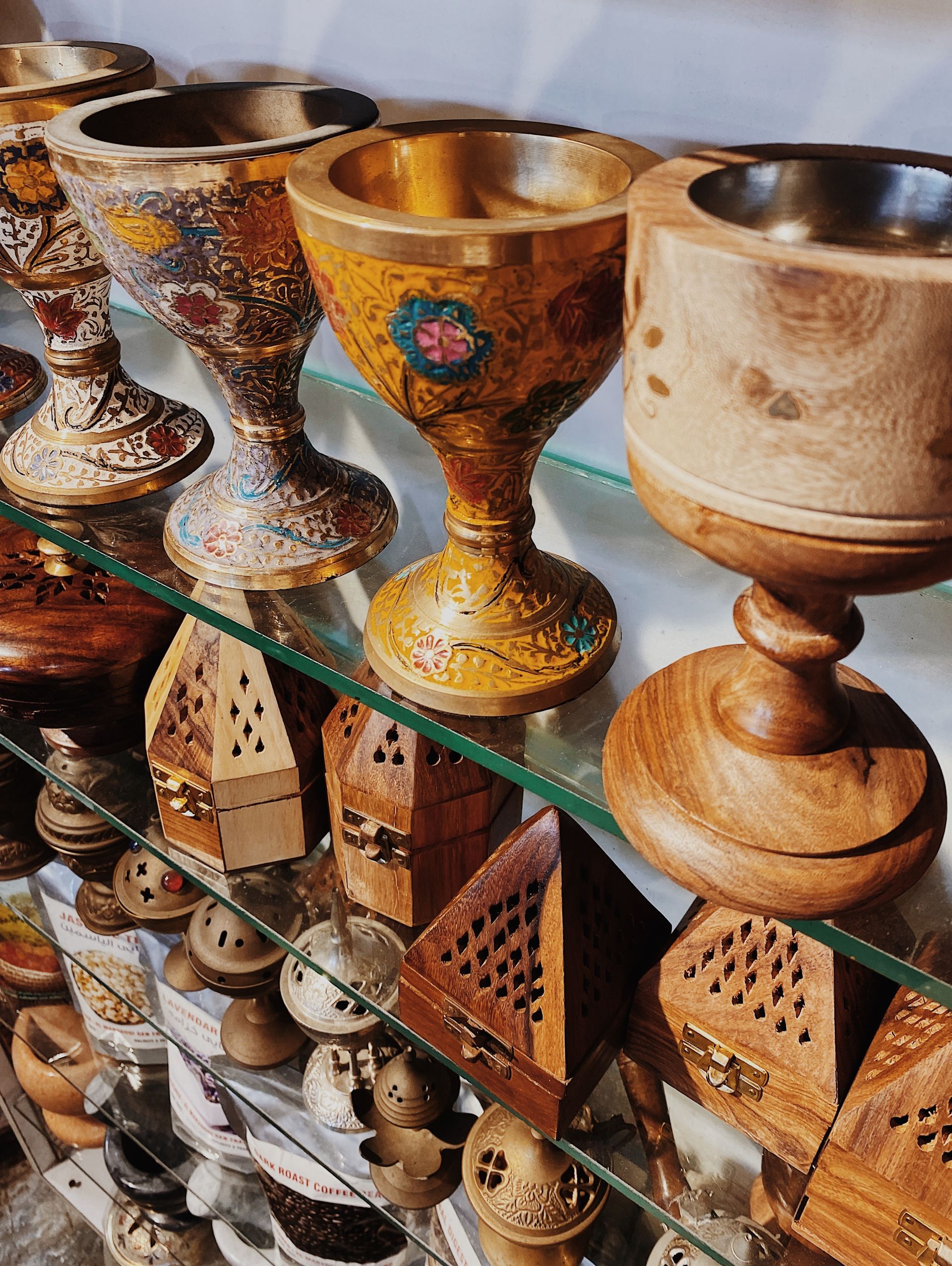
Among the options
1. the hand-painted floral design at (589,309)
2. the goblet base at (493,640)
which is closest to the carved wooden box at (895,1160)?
the goblet base at (493,640)

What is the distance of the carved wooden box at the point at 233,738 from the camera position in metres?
0.66

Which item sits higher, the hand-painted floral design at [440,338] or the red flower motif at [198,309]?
the hand-painted floral design at [440,338]

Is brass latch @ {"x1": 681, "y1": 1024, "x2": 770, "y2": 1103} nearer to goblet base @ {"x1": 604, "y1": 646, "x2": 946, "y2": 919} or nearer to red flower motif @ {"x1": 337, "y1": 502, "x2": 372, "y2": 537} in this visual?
goblet base @ {"x1": 604, "y1": 646, "x2": 946, "y2": 919}

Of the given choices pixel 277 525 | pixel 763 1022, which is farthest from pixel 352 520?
pixel 763 1022

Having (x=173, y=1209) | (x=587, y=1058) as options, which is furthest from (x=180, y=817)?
(x=173, y=1209)

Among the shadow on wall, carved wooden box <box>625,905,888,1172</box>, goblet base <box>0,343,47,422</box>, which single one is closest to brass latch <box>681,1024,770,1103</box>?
carved wooden box <box>625,905,888,1172</box>

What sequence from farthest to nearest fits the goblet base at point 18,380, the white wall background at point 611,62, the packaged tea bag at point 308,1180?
the packaged tea bag at point 308,1180, the goblet base at point 18,380, the white wall background at point 611,62

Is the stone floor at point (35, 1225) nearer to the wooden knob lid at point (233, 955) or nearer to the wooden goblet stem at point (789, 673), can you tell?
the wooden knob lid at point (233, 955)

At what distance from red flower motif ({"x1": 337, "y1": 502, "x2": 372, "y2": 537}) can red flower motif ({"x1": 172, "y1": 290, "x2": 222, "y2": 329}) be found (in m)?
0.15

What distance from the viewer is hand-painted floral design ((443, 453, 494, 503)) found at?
0.47 meters

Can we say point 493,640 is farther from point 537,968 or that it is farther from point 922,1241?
point 922,1241

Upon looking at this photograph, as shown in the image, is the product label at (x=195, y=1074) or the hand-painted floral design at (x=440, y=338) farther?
the product label at (x=195, y=1074)

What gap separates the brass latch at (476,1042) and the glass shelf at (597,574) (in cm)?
13

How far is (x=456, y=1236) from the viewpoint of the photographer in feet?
2.82
